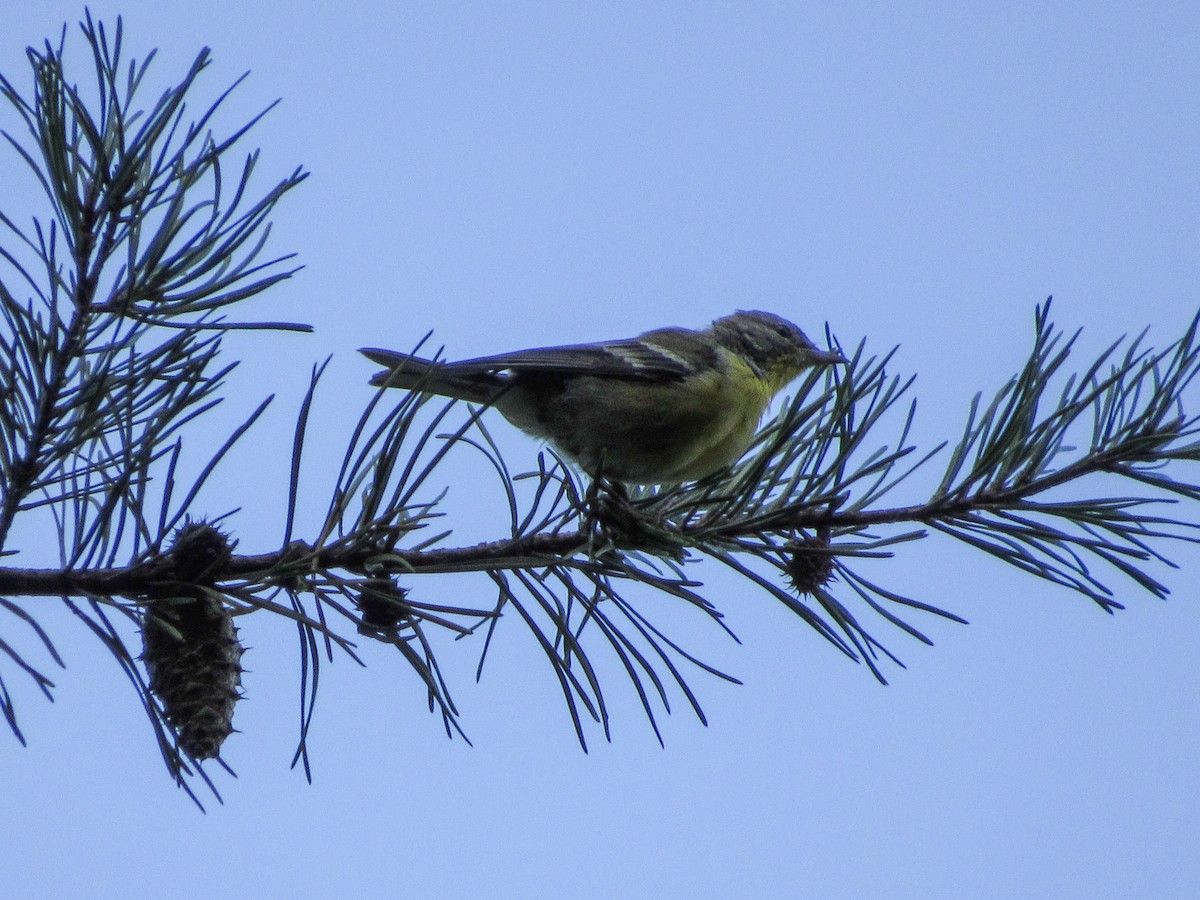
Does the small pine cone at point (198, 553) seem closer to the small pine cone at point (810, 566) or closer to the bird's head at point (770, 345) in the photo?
the small pine cone at point (810, 566)

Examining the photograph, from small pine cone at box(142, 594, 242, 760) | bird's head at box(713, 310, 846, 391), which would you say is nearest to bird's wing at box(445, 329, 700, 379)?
bird's head at box(713, 310, 846, 391)

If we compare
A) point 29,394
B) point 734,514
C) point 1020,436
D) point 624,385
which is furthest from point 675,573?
→ point 624,385

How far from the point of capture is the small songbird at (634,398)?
4.26 metres

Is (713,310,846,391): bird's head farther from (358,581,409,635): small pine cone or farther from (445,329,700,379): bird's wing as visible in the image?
(358,581,409,635): small pine cone

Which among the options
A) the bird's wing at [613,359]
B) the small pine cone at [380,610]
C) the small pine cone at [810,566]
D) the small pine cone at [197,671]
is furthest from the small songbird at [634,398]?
the small pine cone at [197,671]

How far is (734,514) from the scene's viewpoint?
2.52 metres

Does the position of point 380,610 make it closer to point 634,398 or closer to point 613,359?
point 634,398

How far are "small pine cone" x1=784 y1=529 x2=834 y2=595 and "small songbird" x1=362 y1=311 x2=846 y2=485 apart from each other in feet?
5.53

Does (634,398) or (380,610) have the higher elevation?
(634,398)

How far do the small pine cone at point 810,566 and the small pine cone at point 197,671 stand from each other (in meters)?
1.10

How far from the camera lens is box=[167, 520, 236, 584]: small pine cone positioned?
193 cm

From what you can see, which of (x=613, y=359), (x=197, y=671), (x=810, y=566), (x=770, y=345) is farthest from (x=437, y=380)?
(x=197, y=671)

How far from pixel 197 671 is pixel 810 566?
121 centimetres

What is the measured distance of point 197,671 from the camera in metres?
1.99
